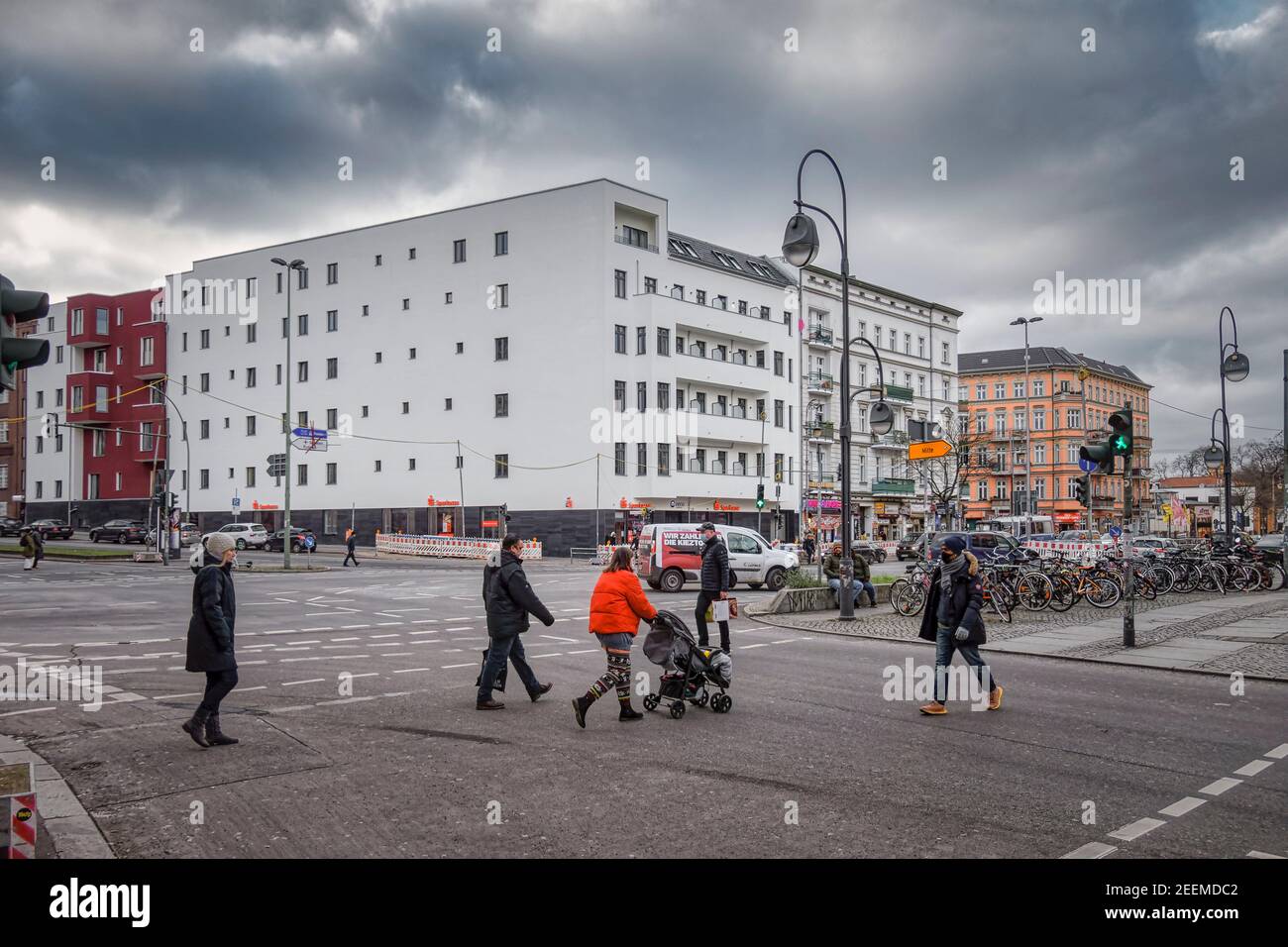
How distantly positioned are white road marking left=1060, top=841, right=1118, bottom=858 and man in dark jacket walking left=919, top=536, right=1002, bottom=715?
3850 mm

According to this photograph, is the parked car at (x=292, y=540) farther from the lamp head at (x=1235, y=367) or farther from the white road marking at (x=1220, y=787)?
the white road marking at (x=1220, y=787)

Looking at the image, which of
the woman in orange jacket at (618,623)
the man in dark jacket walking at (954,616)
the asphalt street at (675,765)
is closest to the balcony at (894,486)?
the asphalt street at (675,765)

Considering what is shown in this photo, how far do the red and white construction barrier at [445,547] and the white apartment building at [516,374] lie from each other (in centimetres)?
225

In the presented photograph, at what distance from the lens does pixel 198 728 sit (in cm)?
788

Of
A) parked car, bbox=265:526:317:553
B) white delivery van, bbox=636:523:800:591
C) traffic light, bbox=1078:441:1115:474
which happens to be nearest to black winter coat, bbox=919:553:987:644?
traffic light, bbox=1078:441:1115:474

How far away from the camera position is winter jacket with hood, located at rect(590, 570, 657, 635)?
352 inches

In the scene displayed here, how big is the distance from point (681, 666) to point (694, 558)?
18815mm

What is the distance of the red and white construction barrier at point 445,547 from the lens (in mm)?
50656

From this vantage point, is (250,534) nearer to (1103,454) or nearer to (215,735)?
(1103,454)

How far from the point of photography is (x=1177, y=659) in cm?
1303

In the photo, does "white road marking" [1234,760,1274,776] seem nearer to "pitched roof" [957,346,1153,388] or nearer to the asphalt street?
the asphalt street

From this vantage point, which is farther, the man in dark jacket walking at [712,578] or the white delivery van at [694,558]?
the white delivery van at [694,558]

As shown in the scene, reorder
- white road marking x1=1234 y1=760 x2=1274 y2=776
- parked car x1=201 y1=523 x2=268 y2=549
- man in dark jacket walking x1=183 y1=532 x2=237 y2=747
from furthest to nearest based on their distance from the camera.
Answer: parked car x1=201 y1=523 x2=268 y2=549 → man in dark jacket walking x1=183 y1=532 x2=237 y2=747 → white road marking x1=1234 y1=760 x2=1274 y2=776
